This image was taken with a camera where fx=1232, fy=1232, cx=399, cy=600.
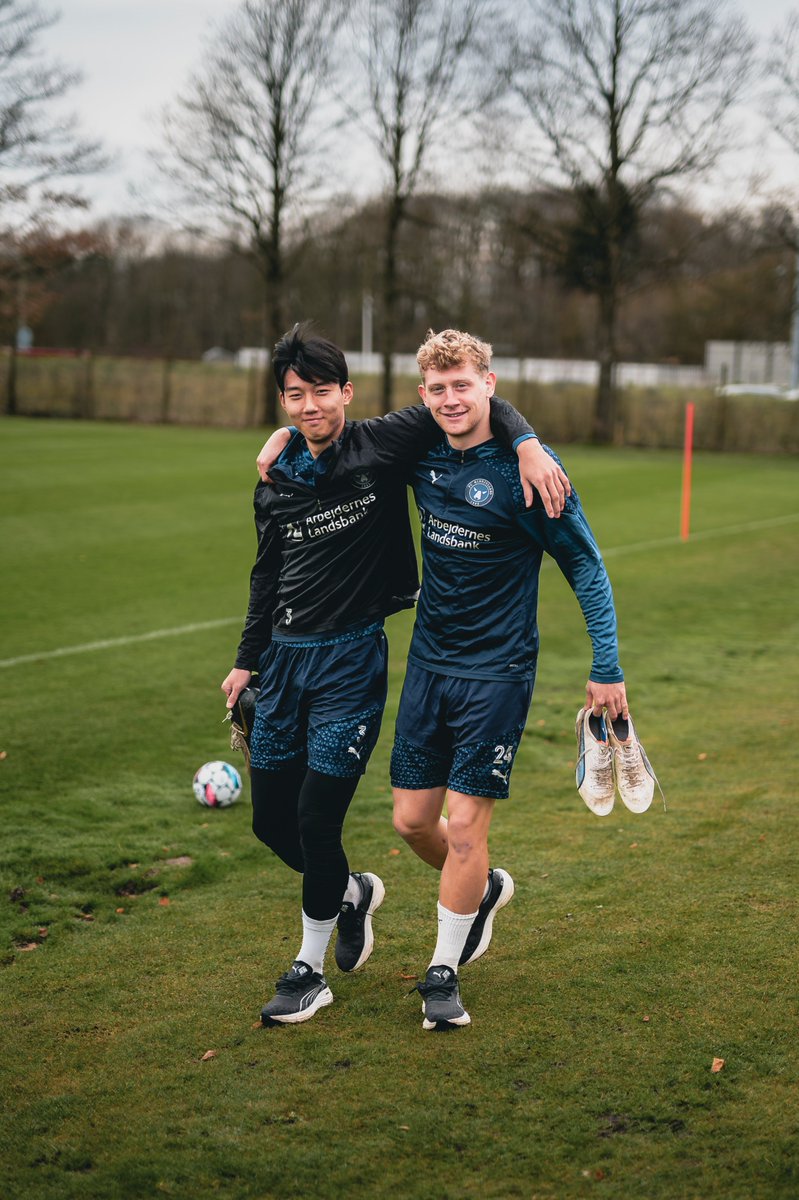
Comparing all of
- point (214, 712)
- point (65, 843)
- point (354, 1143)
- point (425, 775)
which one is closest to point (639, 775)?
point (425, 775)

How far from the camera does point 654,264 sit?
3578 cm

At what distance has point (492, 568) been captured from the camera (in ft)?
12.9

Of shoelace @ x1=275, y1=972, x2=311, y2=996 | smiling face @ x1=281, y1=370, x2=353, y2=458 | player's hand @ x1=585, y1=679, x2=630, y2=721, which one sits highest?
smiling face @ x1=281, y1=370, x2=353, y2=458

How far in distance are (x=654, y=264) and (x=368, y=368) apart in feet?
103

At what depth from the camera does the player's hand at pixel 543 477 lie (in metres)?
3.71

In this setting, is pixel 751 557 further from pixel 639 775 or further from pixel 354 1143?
pixel 354 1143

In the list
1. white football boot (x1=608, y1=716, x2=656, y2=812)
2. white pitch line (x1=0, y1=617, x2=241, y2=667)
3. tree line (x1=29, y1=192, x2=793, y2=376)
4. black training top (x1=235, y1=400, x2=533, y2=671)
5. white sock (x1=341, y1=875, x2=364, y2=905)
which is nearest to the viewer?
white football boot (x1=608, y1=716, x2=656, y2=812)

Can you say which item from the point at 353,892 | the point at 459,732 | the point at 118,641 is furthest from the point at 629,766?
the point at 118,641

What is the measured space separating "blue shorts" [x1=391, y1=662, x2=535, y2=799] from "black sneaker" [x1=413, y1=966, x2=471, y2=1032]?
23.1 inches

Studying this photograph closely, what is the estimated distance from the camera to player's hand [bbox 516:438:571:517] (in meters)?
3.71

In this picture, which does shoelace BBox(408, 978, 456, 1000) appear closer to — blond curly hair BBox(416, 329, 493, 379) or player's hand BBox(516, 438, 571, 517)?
player's hand BBox(516, 438, 571, 517)

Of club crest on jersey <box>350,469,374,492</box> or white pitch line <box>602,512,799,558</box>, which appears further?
white pitch line <box>602,512,799,558</box>

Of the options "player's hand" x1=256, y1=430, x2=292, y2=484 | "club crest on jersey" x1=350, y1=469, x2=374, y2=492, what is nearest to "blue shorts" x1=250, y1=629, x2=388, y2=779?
"club crest on jersey" x1=350, y1=469, x2=374, y2=492

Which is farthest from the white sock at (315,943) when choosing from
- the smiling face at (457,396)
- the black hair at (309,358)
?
the black hair at (309,358)
